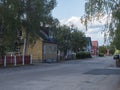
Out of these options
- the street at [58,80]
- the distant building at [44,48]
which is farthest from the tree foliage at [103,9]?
the distant building at [44,48]

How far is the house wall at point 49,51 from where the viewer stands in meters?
65.1

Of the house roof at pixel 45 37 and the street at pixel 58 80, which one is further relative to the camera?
the house roof at pixel 45 37

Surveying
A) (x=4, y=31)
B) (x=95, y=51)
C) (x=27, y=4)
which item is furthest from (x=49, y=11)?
(x=95, y=51)

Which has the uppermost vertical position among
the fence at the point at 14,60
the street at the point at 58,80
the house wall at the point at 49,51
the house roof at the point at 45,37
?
the house roof at the point at 45,37

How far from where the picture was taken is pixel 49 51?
67.2 m

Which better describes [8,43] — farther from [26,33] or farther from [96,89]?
[96,89]

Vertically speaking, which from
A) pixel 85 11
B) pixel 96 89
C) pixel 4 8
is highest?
pixel 4 8

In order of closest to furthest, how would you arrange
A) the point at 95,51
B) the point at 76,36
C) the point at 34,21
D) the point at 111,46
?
the point at 111,46 → the point at 34,21 → the point at 76,36 → the point at 95,51

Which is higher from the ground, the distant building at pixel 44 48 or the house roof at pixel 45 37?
the house roof at pixel 45 37

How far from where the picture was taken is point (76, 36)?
294 feet

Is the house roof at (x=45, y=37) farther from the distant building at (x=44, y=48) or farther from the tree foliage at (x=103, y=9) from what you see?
the tree foliage at (x=103, y=9)

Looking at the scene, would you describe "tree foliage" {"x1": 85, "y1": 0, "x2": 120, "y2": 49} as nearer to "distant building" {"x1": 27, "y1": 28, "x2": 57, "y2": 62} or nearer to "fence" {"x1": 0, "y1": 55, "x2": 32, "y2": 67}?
"fence" {"x1": 0, "y1": 55, "x2": 32, "y2": 67}

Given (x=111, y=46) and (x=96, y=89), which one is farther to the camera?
(x=111, y=46)

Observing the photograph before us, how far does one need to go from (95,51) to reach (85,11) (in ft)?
498
